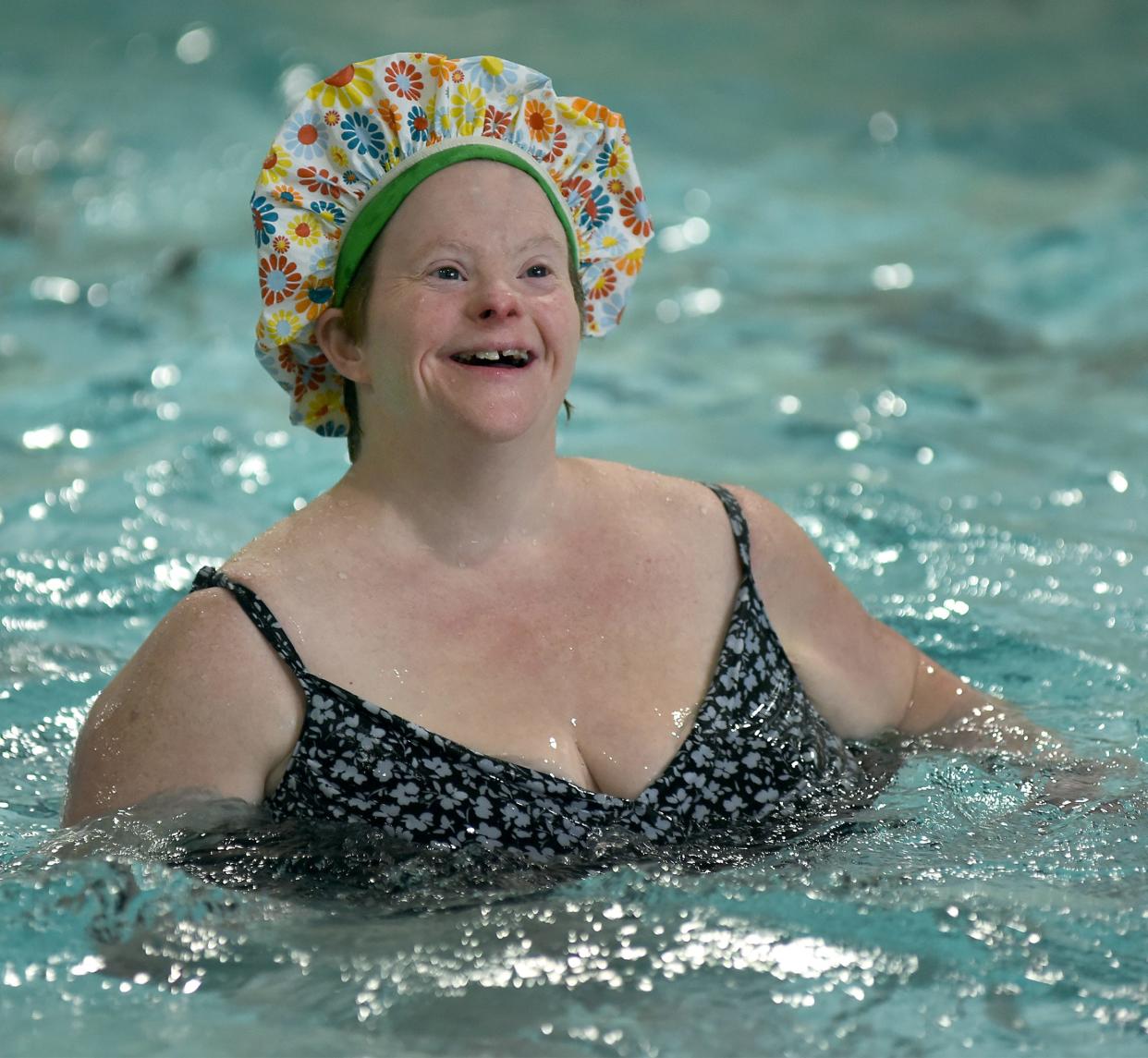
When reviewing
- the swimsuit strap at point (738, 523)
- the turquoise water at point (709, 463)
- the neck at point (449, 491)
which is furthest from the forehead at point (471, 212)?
the turquoise water at point (709, 463)

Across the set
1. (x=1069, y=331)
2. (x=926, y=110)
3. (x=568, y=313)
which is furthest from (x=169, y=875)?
(x=926, y=110)

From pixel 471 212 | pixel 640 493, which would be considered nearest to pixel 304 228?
pixel 471 212

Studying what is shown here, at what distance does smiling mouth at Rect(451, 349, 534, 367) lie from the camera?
2639 millimetres

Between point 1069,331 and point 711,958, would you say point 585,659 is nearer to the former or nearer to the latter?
point 711,958

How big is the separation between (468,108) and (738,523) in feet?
2.83

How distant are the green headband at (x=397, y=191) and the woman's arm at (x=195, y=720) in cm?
62

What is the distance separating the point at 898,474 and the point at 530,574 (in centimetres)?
275

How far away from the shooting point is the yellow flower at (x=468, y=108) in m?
2.76

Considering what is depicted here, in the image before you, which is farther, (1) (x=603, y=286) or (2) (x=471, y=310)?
(1) (x=603, y=286)

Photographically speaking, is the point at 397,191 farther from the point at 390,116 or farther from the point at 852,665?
the point at 852,665

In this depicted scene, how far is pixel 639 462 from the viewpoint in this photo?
554cm

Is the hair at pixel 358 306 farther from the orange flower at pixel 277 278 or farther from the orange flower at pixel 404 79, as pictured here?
the orange flower at pixel 404 79

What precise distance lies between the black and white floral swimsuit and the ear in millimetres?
421

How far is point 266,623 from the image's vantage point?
8.32 feet
